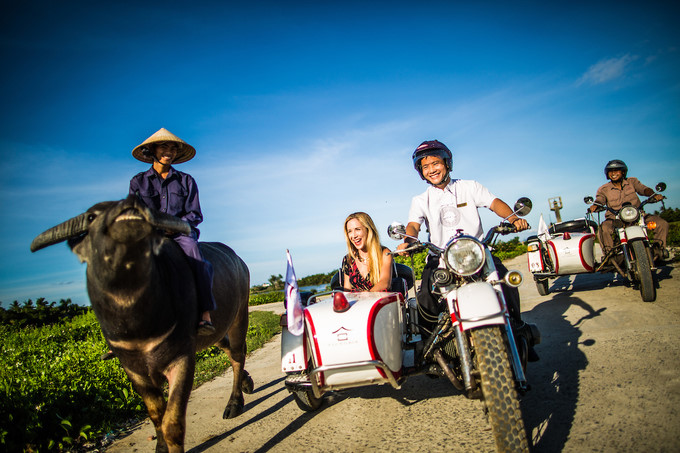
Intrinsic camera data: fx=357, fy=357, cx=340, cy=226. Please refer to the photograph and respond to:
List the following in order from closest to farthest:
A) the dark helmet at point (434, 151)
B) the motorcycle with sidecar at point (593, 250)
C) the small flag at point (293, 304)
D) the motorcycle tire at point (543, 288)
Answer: the small flag at point (293, 304) < the dark helmet at point (434, 151) < the motorcycle with sidecar at point (593, 250) < the motorcycle tire at point (543, 288)

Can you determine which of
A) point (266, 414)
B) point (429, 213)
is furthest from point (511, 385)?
point (266, 414)

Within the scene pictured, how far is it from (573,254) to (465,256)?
501 centimetres

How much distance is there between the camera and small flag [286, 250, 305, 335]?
118 inches

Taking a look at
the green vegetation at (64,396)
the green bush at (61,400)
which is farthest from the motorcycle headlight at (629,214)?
the green bush at (61,400)

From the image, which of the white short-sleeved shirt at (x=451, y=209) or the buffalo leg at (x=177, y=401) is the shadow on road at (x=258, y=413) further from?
the white short-sleeved shirt at (x=451, y=209)

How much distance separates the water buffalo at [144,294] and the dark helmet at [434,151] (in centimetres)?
253

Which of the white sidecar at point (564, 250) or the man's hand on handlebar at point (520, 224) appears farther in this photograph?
the white sidecar at point (564, 250)

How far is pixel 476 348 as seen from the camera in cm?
235

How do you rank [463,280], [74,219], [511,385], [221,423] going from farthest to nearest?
1. [221,423]
2. [463,280]
3. [74,219]
4. [511,385]

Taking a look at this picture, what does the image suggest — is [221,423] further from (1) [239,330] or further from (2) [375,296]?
(2) [375,296]

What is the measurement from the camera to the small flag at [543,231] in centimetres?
707

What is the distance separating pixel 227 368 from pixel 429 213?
184 inches

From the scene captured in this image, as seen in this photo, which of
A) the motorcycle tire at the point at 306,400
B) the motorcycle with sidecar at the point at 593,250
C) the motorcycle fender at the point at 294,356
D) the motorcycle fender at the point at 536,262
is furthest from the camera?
the motorcycle fender at the point at 536,262

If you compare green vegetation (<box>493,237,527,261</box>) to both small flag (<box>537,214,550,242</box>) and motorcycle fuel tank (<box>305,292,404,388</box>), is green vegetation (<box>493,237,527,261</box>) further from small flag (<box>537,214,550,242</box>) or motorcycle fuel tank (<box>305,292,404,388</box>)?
motorcycle fuel tank (<box>305,292,404,388</box>)
